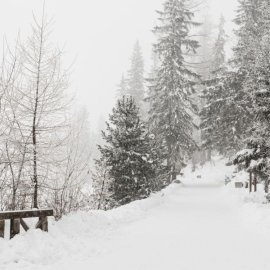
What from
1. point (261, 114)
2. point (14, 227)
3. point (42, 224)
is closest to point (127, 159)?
point (261, 114)

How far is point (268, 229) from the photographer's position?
13195 millimetres

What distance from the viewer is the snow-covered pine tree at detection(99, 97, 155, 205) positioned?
2242cm

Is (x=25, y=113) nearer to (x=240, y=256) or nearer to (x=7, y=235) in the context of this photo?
(x=7, y=235)

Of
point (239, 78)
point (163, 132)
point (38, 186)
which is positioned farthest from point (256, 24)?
point (38, 186)

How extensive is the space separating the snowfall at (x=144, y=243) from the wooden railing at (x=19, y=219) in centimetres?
23

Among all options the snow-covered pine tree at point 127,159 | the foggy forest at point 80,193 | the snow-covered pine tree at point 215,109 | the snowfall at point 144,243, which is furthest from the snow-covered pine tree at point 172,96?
the snowfall at point 144,243

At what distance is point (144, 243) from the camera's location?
11.3 metres

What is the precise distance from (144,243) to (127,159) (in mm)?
11243

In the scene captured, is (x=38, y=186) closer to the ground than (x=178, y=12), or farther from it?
closer to the ground

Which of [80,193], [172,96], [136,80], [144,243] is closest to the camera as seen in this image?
[144,243]

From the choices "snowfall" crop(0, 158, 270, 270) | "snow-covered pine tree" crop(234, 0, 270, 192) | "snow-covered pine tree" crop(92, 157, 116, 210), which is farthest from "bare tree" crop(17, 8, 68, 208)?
"snow-covered pine tree" crop(234, 0, 270, 192)

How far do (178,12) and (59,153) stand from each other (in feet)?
90.2

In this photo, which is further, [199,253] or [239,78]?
[239,78]

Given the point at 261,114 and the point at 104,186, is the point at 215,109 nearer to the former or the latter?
the point at 104,186
